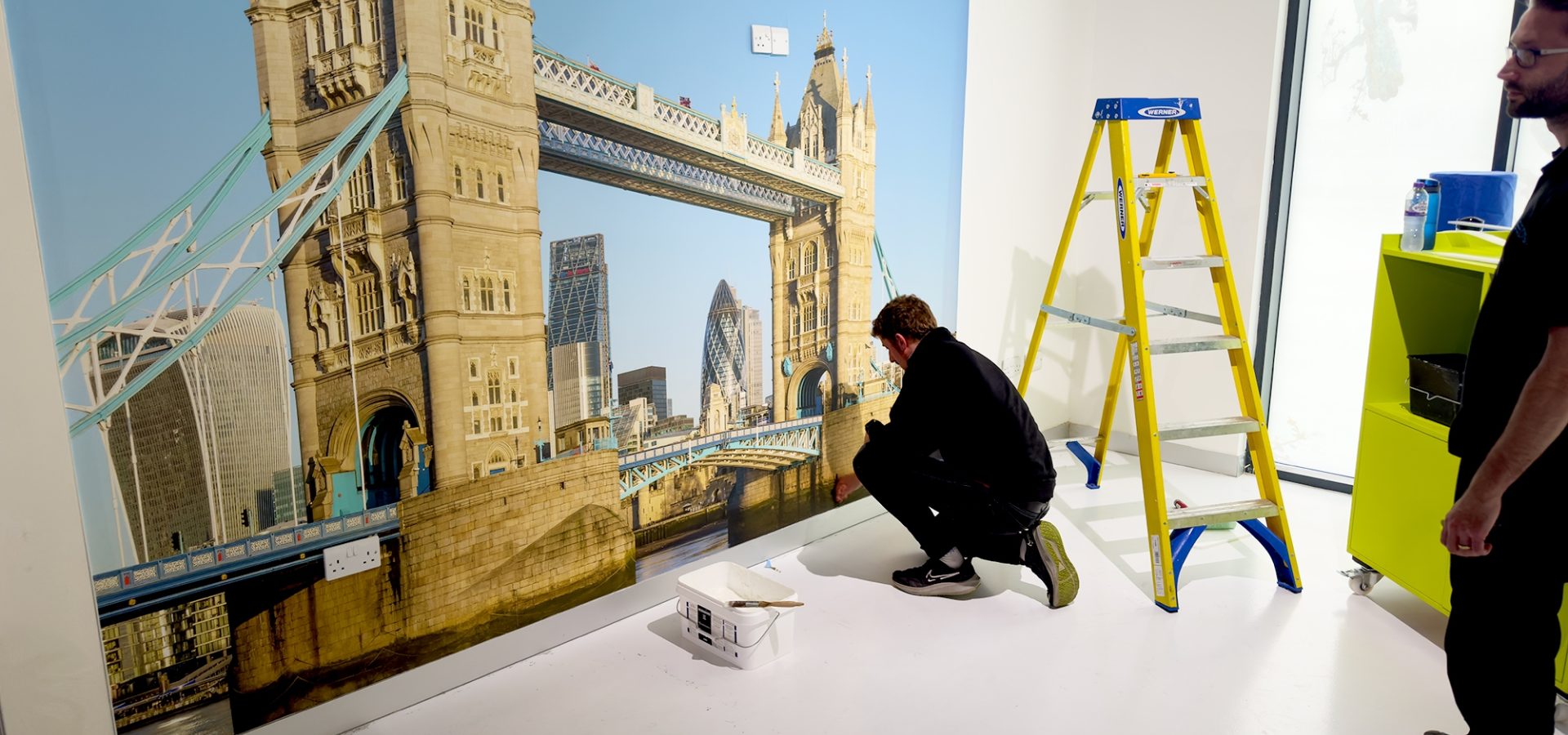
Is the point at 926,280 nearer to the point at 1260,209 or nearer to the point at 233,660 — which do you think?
the point at 1260,209

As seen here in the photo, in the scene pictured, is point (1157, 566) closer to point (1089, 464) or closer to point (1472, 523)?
point (1089, 464)

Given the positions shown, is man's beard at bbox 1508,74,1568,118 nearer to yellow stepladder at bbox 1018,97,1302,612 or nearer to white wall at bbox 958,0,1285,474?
yellow stepladder at bbox 1018,97,1302,612

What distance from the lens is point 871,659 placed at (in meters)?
2.57

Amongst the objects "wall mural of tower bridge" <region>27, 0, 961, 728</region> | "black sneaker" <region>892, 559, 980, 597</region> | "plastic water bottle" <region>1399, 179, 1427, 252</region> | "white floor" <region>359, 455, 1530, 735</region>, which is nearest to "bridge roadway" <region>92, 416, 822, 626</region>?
"wall mural of tower bridge" <region>27, 0, 961, 728</region>

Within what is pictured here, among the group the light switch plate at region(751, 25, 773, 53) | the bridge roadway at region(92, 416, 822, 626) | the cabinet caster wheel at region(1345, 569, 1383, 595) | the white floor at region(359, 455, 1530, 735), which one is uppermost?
the light switch plate at region(751, 25, 773, 53)

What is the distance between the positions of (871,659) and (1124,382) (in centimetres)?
219

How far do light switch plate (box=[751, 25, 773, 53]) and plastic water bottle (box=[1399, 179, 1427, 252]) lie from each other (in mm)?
1968

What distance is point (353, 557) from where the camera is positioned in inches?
85.3

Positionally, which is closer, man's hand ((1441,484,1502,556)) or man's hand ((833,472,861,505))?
man's hand ((1441,484,1502,556))

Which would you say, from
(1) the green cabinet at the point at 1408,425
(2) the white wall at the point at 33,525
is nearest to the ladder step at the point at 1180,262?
(1) the green cabinet at the point at 1408,425

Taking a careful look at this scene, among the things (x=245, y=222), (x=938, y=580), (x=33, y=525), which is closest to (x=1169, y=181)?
(x=938, y=580)

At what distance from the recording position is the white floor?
228cm

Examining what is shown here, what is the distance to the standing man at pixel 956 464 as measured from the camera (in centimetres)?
278

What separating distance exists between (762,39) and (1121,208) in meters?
1.28
